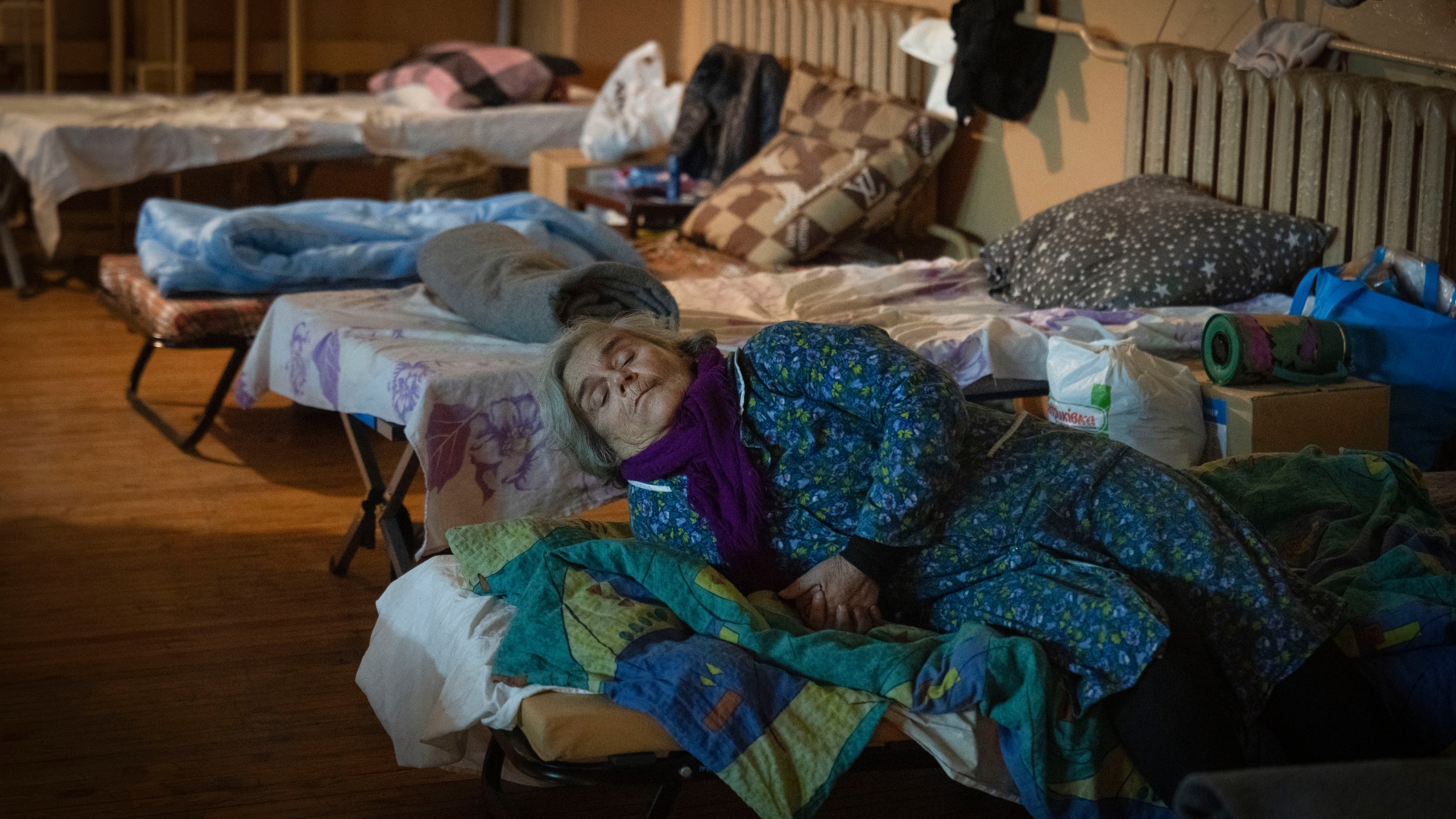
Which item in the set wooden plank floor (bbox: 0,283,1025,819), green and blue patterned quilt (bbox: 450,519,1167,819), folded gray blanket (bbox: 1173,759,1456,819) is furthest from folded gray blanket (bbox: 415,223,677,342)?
folded gray blanket (bbox: 1173,759,1456,819)

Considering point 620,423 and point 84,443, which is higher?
point 620,423

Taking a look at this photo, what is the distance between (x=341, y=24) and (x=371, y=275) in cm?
404

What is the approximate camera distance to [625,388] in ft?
6.01

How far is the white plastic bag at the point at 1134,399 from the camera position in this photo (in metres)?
2.47

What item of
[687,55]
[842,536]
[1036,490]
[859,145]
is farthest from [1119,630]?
[687,55]

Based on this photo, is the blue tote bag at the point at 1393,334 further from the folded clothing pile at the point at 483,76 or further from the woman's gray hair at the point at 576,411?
the folded clothing pile at the point at 483,76

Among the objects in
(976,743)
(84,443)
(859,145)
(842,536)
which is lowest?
(84,443)

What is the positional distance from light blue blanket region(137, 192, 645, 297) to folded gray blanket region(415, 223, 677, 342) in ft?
1.22

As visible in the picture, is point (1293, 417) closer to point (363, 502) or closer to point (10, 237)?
point (363, 502)

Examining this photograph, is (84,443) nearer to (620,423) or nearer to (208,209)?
(208,209)

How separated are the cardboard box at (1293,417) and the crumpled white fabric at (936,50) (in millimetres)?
1643

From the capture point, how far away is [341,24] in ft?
23.0

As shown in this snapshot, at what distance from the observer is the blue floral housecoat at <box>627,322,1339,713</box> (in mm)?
1610

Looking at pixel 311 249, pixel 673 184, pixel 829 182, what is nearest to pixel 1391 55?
pixel 829 182
